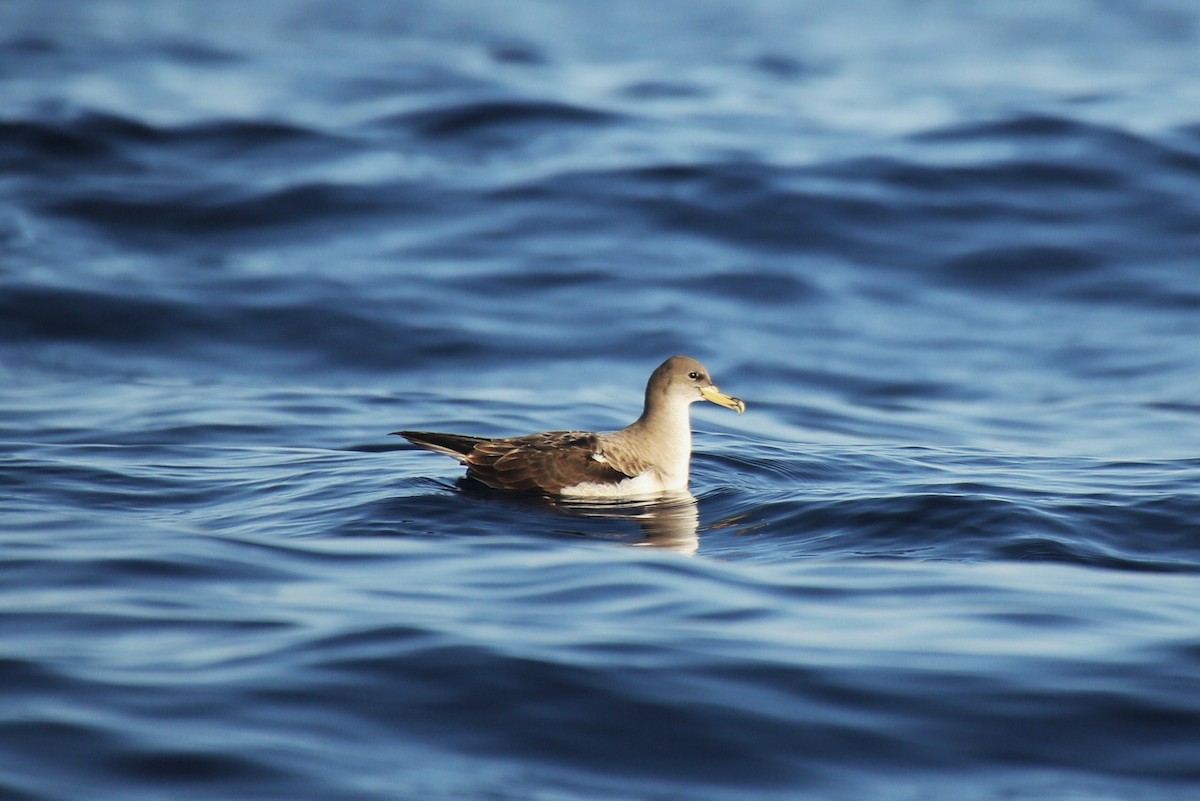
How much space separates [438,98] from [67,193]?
5.71 m

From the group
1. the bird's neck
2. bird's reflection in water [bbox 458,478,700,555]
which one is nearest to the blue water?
bird's reflection in water [bbox 458,478,700,555]

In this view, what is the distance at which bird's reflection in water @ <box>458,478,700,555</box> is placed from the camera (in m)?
8.42

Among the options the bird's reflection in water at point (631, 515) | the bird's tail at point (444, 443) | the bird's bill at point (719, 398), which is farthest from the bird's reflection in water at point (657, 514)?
the bird's bill at point (719, 398)

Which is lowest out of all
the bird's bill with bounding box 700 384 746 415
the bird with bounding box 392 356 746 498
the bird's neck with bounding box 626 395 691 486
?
the bird with bounding box 392 356 746 498

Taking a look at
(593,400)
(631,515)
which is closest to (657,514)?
(631,515)

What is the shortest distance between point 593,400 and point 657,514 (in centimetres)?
389

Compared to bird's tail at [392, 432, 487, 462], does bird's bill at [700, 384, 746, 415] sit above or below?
above

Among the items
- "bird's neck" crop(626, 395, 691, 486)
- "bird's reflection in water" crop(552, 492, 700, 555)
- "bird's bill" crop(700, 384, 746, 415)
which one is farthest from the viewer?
"bird's bill" crop(700, 384, 746, 415)

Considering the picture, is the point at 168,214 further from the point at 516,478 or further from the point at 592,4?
the point at 592,4

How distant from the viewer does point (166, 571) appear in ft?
23.5

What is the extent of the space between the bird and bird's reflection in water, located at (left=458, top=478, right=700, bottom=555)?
0.06 meters

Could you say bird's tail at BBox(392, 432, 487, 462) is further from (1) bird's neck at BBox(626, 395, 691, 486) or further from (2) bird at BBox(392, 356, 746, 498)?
(1) bird's neck at BBox(626, 395, 691, 486)

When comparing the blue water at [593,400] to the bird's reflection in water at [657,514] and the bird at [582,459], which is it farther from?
the bird at [582,459]

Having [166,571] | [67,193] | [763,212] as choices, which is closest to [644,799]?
[166,571]
